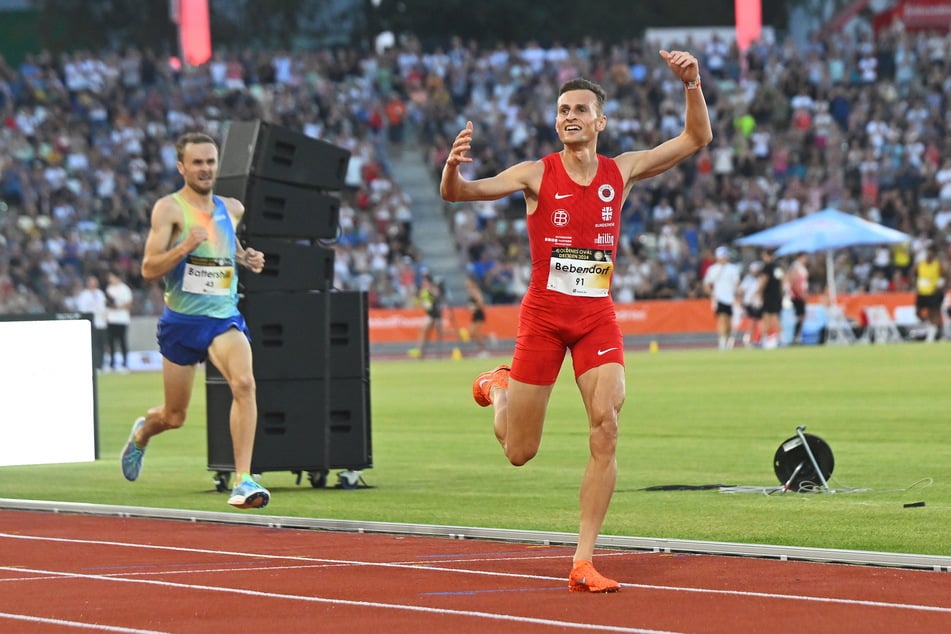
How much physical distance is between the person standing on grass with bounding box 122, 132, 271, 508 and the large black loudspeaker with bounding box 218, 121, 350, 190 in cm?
87

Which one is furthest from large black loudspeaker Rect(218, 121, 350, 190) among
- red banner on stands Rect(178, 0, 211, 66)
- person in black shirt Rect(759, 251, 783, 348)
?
red banner on stands Rect(178, 0, 211, 66)

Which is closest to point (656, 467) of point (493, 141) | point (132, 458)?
point (132, 458)

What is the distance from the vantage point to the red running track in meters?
6.72

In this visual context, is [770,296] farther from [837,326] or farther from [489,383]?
[489,383]

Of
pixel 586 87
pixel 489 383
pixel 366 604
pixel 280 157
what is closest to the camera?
pixel 366 604

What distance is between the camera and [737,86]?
1891 inches

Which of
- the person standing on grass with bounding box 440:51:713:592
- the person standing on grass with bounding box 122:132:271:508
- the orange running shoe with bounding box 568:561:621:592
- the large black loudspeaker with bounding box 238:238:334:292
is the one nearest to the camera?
the orange running shoe with bounding box 568:561:621:592

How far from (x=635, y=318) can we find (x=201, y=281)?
3022cm

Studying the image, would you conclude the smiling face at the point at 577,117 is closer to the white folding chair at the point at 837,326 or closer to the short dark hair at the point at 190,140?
the short dark hair at the point at 190,140

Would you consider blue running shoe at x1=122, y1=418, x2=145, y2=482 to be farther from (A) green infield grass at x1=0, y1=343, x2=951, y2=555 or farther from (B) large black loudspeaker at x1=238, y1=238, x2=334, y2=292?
(B) large black loudspeaker at x1=238, y1=238, x2=334, y2=292

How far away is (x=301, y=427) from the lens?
12883 millimetres

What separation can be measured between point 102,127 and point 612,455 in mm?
36971

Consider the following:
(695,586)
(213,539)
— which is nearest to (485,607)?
(695,586)

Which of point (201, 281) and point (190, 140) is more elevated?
point (190, 140)
